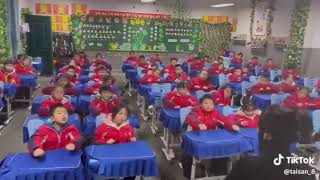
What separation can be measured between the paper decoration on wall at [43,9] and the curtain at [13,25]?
2.66 meters

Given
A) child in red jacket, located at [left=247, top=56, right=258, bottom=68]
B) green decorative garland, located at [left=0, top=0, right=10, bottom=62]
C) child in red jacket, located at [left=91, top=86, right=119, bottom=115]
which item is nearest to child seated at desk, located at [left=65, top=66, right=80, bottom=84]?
child in red jacket, located at [left=91, top=86, right=119, bottom=115]

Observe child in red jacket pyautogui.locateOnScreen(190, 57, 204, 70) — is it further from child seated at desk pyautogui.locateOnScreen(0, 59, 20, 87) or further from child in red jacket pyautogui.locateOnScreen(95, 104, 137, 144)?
child in red jacket pyautogui.locateOnScreen(95, 104, 137, 144)

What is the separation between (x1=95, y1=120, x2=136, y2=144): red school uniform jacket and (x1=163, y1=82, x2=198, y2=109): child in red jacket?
1279 mm

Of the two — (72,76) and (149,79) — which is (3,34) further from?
(149,79)

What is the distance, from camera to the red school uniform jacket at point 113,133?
2.66 metres

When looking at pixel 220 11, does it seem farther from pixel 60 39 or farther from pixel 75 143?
pixel 75 143

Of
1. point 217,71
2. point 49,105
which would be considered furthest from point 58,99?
point 217,71

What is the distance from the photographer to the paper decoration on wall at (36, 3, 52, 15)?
10.0m

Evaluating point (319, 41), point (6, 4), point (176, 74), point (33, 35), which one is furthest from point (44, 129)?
point (33, 35)

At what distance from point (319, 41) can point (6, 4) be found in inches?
246

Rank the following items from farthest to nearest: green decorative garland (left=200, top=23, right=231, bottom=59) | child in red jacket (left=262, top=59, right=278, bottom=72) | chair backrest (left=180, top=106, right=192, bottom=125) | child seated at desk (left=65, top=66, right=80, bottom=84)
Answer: green decorative garland (left=200, top=23, right=231, bottom=59) < child in red jacket (left=262, top=59, right=278, bottom=72) < child seated at desk (left=65, top=66, right=80, bottom=84) < chair backrest (left=180, top=106, right=192, bottom=125)

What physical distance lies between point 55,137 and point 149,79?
3.20 metres

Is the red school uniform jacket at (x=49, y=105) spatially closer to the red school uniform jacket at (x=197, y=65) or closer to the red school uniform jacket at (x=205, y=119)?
the red school uniform jacket at (x=205, y=119)

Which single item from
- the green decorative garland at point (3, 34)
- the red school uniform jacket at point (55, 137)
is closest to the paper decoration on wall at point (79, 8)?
the green decorative garland at point (3, 34)
